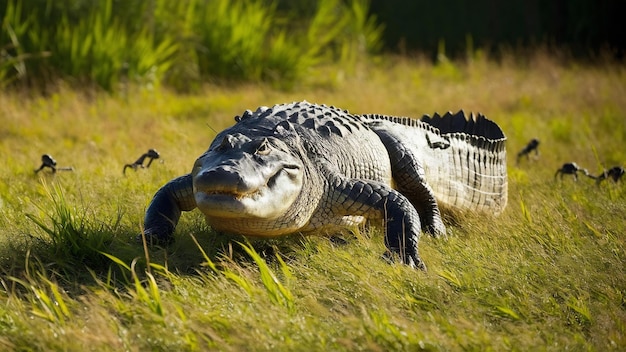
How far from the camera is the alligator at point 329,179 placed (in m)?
3.94

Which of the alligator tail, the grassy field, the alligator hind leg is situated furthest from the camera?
the alligator tail

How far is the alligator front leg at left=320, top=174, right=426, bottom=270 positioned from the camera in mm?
4297

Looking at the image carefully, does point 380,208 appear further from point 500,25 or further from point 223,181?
point 500,25

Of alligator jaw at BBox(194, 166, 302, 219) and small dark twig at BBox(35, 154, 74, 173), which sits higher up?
alligator jaw at BBox(194, 166, 302, 219)

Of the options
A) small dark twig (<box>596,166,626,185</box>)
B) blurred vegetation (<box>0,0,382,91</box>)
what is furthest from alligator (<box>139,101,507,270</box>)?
blurred vegetation (<box>0,0,382,91</box>)

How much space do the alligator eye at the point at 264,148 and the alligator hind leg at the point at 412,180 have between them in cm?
107

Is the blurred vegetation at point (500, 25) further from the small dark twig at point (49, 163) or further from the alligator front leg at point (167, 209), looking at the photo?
the alligator front leg at point (167, 209)

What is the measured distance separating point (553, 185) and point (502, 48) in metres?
8.04

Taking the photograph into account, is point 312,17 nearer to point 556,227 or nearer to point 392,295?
point 556,227

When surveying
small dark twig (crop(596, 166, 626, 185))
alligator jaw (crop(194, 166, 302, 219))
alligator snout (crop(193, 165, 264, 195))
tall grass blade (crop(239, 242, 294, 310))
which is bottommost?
small dark twig (crop(596, 166, 626, 185))

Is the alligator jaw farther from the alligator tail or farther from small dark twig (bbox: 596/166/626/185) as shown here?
small dark twig (bbox: 596/166/626/185)

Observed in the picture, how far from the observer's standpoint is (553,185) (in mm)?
6168

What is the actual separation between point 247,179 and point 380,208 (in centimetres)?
91

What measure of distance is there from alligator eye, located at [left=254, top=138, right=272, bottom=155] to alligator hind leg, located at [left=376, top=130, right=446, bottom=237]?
3.52 ft
